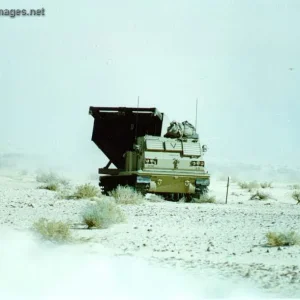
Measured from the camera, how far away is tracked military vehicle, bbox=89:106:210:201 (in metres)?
15.5

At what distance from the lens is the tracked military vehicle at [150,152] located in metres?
15.5

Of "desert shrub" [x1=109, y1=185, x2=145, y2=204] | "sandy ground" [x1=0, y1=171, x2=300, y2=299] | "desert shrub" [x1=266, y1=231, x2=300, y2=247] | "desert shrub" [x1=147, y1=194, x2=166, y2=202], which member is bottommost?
"desert shrub" [x1=147, y1=194, x2=166, y2=202]

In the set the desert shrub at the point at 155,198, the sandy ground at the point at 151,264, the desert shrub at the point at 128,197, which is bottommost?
the desert shrub at the point at 155,198

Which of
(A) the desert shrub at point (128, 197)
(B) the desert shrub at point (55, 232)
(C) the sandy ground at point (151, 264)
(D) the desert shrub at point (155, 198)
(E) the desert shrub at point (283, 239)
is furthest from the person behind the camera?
(D) the desert shrub at point (155, 198)

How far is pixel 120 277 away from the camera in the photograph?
586 centimetres

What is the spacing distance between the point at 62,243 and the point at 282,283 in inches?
115

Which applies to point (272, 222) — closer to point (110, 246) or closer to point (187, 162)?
point (110, 246)

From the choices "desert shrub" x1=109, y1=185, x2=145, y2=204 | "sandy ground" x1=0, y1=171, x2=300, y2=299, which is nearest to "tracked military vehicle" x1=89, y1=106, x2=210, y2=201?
"desert shrub" x1=109, y1=185, x2=145, y2=204

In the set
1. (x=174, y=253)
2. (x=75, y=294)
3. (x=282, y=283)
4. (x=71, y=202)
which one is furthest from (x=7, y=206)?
(x=282, y=283)

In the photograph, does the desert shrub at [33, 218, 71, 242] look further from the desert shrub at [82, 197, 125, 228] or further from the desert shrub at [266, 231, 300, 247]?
the desert shrub at [266, 231, 300, 247]

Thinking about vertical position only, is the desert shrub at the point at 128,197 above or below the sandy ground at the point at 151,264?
below

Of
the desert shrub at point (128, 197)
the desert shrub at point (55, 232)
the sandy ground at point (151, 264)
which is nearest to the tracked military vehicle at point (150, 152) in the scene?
the desert shrub at point (128, 197)

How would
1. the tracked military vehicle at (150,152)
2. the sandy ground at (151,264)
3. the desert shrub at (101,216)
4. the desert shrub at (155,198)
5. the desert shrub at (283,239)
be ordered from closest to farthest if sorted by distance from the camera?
1. the sandy ground at (151,264)
2. the desert shrub at (283,239)
3. the desert shrub at (101,216)
4. the tracked military vehicle at (150,152)
5. the desert shrub at (155,198)

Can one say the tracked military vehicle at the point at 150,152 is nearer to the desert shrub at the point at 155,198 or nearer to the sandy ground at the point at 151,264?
the desert shrub at the point at 155,198
